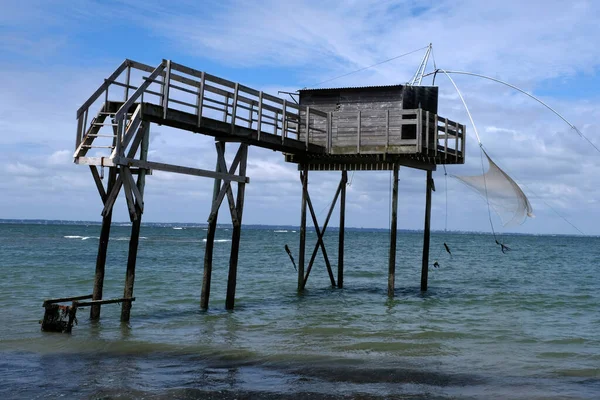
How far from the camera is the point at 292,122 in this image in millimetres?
20641

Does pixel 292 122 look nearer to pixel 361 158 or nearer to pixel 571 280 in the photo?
pixel 361 158

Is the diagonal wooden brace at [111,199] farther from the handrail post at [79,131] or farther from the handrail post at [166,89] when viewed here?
the handrail post at [166,89]

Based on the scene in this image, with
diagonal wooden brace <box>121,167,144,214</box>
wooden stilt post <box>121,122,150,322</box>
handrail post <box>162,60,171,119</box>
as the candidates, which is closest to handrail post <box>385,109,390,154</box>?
handrail post <box>162,60,171,119</box>

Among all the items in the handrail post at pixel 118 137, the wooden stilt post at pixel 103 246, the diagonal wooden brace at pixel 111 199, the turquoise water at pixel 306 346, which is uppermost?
the handrail post at pixel 118 137

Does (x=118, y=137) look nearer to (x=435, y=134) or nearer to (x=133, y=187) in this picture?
(x=133, y=187)

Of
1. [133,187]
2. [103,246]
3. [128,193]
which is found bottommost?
[103,246]

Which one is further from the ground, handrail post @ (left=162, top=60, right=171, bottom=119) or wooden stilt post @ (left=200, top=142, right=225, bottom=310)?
handrail post @ (left=162, top=60, right=171, bottom=119)

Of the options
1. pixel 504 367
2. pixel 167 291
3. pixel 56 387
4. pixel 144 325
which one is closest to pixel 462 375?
pixel 504 367

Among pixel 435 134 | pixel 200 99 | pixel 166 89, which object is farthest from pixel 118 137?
pixel 435 134

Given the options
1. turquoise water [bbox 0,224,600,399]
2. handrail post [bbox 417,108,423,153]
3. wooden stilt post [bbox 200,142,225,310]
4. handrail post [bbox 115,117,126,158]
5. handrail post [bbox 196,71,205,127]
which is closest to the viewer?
turquoise water [bbox 0,224,600,399]

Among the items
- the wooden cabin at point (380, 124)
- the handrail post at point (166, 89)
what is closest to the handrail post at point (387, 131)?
the wooden cabin at point (380, 124)

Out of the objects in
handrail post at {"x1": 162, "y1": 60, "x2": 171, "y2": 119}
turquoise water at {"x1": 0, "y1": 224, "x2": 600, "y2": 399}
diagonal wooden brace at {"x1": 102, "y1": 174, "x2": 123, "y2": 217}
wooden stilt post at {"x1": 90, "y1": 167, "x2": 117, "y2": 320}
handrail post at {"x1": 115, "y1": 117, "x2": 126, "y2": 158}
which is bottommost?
turquoise water at {"x1": 0, "y1": 224, "x2": 600, "y2": 399}

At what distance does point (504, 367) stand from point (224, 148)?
906 centimetres

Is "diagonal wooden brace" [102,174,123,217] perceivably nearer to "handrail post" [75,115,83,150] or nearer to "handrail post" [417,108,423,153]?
"handrail post" [75,115,83,150]
